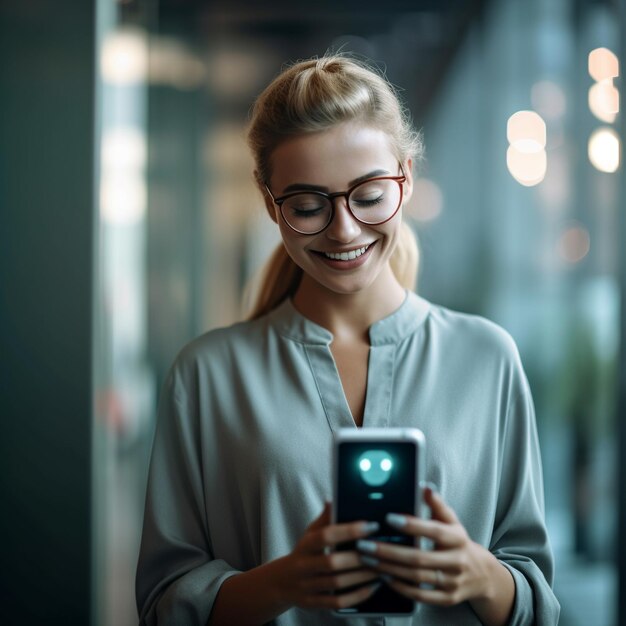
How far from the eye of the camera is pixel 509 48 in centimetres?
390

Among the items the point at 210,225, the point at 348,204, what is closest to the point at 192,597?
the point at 348,204

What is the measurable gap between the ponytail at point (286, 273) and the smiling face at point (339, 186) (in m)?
0.21

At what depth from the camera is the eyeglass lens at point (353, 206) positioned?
3.92 feet

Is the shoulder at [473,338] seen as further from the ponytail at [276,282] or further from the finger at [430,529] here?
the finger at [430,529]

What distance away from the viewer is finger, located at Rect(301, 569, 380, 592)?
98cm

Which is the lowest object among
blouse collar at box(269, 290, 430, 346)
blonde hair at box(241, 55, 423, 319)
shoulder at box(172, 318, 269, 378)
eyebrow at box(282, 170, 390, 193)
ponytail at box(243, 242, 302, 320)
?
shoulder at box(172, 318, 269, 378)

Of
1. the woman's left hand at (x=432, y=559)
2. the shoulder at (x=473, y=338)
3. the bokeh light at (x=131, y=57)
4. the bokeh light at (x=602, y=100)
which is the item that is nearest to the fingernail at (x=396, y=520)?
the woman's left hand at (x=432, y=559)

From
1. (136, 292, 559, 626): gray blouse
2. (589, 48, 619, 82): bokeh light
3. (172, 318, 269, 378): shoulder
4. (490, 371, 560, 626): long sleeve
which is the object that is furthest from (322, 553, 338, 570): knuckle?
(589, 48, 619, 82): bokeh light

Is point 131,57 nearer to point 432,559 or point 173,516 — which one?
point 173,516

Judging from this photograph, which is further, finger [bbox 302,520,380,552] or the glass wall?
the glass wall

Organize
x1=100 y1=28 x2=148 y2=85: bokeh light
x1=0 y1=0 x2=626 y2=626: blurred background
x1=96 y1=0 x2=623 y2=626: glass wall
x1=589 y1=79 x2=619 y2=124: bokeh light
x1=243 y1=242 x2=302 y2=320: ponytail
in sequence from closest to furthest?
x1=243 y1=242 x2=302 y2=320: ponytail < x1=0 y1=0 x2=626 y2=626: blurred background < x1=589 y1=79 x2=619 y2=124: bokeh light < x1=96 y1=0 x2=623 y2=626: glass wall < x1=100 y1=28 x2=148 y2=85: bokeh light

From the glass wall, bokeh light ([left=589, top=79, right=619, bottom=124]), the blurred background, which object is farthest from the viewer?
the glass wall

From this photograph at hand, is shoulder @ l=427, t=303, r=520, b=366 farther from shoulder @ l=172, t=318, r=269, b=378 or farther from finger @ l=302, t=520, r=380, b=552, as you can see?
finger @ l=302, t=520, r=380, b=552

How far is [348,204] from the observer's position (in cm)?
119
